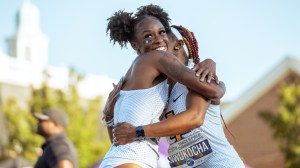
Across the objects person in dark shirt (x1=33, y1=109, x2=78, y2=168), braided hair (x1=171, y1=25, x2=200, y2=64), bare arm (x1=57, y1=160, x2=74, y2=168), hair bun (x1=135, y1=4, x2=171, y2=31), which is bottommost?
bare arm (x1=57, y1=160, x2=74, y2=168)

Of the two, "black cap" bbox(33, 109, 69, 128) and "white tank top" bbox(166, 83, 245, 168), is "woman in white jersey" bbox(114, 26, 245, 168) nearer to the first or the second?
"white tank top" bbox(166, 83, 245, 168)

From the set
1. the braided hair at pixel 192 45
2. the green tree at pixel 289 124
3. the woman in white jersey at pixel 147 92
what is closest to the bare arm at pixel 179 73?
the woman in white jersey at pixel 147 92

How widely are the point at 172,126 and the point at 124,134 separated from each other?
0.25m

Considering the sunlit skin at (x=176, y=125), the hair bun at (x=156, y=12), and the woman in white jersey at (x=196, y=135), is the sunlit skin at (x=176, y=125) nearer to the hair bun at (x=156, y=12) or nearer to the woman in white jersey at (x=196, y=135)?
the woman in white jersey at (x=196, y=135)

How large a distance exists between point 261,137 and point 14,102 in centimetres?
988

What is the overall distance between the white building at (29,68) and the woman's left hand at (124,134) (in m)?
17.8

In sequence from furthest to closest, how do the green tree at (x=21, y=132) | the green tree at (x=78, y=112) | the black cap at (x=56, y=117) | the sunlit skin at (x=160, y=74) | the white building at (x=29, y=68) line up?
the white building at (x=29, y=68)
the green tree at (x=78, y=112)
the green tree at (x=21, y=132)
the black cap at (x=56, y=117)
the sunlit skin at (x=160, y=74)

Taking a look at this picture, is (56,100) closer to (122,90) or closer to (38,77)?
(38,77)

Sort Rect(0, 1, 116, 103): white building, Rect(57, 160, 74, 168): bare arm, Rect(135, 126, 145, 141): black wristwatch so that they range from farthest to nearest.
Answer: Rect(0, 1, 116, 103): white building, Rect(57, 160, 74, 168): bare arm, Rect(135, 126, 145, 141): black wristwatch

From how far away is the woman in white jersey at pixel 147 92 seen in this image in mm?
3877

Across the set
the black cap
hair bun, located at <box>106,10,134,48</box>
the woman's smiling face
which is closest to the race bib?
the woman's smiling face

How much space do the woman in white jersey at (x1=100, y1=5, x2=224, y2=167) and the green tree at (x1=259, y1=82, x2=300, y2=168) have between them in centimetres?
1624

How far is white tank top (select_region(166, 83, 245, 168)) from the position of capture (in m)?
4.15

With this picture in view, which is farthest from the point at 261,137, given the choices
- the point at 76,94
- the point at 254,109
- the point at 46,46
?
the point at 46,46
